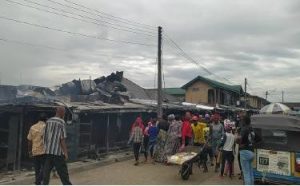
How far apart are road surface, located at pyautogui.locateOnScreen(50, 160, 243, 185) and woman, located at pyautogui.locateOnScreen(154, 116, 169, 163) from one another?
2.87 ft

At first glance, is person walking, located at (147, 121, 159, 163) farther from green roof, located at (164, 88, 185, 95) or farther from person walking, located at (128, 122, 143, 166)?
green roof, located at (164, 88, 185, 95)

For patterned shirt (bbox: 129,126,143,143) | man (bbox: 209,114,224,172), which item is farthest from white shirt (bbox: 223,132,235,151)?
patterned shirt (bbox: 129,126,143,143)

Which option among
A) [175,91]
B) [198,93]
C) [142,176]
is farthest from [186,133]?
[175,91]

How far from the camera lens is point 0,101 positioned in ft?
40.5

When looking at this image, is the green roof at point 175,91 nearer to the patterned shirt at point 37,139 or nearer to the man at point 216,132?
the man at point 216,132

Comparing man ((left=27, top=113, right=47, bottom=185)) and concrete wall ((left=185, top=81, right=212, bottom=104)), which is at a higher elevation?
concrete wall ((left=185, top=81, right=212, bottom=104))

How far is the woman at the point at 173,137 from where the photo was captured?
48.8 ft

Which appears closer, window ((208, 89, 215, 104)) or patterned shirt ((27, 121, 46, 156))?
patterned shirt ((27, 121, 46, 156))

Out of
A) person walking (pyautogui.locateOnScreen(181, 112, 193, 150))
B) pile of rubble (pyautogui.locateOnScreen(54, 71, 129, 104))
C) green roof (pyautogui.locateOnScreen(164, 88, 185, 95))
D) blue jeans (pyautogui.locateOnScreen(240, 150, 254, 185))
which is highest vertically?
green roof (pyautogui.locateOnScreen(164, 88, 185, 95))

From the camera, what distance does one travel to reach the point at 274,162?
10.1m

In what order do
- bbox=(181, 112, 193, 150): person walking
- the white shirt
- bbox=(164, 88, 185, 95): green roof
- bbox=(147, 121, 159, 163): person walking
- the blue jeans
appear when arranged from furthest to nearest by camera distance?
bbox=(164, 88, 185, 95): green roof → bbox=(147, 121, 159, 163): person walking → bbox=(181, 112, 193, 150): person walking → the white shirt → the blue jeans

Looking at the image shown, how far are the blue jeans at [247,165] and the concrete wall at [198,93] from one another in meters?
39.2

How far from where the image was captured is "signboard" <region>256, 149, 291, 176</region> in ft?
32.4

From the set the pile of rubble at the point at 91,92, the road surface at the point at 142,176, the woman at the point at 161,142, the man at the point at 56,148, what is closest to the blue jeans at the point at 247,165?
the road surface at the point at 142,176
